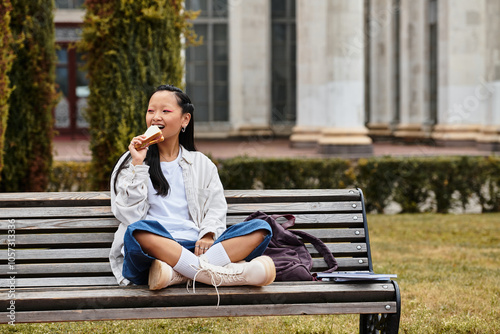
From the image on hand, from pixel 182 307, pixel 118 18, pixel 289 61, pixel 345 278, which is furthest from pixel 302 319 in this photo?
pixel 289 61

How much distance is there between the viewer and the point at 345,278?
3.54 meters

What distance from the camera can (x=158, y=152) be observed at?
4043mm

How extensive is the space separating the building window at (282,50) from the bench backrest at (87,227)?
1884 cm

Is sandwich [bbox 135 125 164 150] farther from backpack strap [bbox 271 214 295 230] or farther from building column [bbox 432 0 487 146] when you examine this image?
building column [bbox 432 0 487 146]

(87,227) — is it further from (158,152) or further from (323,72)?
(323,72)

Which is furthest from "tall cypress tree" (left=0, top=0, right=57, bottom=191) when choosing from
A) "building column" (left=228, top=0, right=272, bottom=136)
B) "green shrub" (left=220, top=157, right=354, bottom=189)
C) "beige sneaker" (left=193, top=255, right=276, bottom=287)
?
"building column" (left=228, top=0, right=272, bottom=136)

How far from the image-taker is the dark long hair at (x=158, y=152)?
3.89 meters

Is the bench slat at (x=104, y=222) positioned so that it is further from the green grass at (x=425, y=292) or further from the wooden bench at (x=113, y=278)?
the green grass at (x=425, y=292)

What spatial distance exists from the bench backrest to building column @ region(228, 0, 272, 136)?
17.8 meters

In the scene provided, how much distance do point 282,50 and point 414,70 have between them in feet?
14.7

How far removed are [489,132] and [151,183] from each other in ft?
47.7

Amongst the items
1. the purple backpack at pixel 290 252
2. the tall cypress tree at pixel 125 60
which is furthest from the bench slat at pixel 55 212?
the tall cypress tree at pixel 125 60

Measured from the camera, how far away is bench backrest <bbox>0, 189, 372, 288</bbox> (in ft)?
13.1

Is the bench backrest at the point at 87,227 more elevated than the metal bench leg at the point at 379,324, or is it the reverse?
the bench backrest at the point at 87,227
